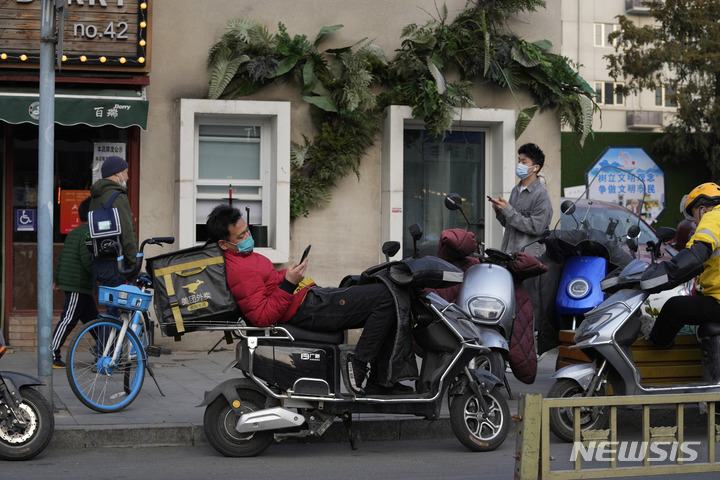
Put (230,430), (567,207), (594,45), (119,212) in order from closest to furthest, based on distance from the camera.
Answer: (230,430) → (567,207) → (119,212) → (594,45)

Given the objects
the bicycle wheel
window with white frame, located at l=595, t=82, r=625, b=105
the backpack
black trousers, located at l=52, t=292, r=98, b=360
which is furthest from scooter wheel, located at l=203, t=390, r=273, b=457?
window with white frame, located at l=595, t=82, r=625, b=105

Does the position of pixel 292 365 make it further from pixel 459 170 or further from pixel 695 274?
Answer: pixel 459 170

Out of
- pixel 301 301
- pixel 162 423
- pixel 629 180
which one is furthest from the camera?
pixel 629 180

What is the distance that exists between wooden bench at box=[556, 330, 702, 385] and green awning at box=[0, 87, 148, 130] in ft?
17.6

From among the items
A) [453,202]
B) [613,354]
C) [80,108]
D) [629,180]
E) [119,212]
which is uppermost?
[80,108]

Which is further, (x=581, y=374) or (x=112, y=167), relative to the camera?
(x=112, y=167)

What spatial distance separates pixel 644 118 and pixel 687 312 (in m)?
46.9

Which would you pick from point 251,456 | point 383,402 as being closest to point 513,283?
point 383,402

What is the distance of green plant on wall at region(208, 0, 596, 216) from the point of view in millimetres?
11680

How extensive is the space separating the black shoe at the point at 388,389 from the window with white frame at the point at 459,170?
16.7 ft

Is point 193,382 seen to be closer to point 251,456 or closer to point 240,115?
point 251,456

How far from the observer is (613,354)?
7.09 metres

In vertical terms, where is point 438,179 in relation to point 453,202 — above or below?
above

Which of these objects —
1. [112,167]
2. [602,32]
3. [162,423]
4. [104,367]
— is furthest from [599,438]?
[602,32]
